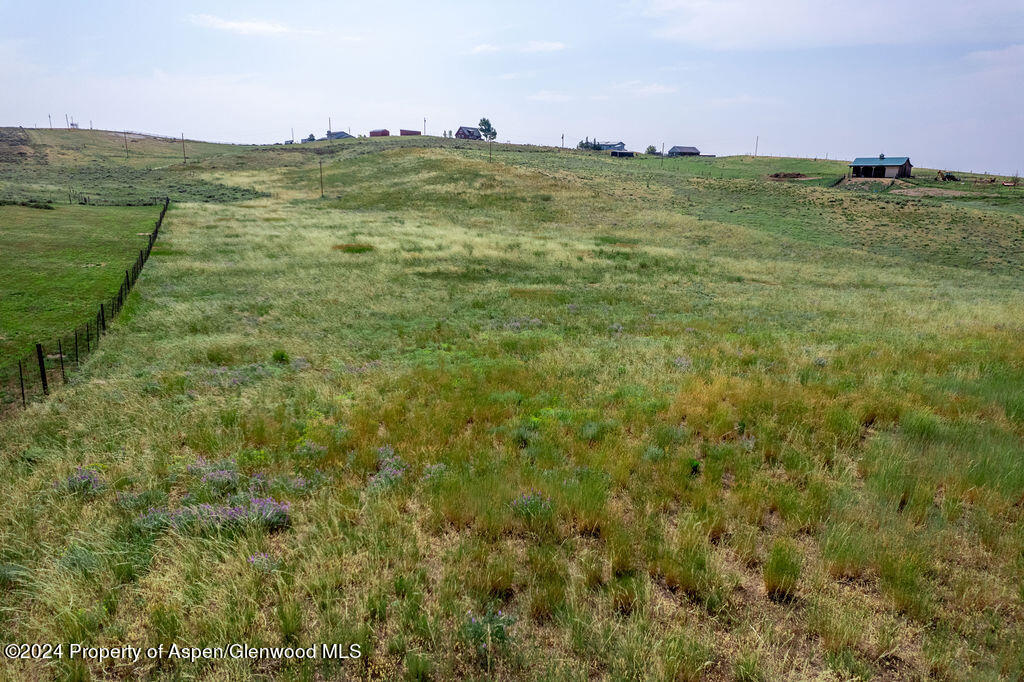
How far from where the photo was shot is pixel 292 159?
112 m

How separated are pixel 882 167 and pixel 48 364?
11750cm

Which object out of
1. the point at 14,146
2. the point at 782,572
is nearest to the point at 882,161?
the point at 782,572

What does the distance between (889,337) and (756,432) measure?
11.1 meters

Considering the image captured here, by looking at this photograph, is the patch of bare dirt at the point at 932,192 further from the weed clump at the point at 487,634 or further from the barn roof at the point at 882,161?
the weed clump at the point at 487,634

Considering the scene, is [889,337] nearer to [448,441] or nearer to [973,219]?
[448,441]

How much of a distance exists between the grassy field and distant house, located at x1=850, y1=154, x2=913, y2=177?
9280 cm

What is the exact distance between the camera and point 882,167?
296 ft

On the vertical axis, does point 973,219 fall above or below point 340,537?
above

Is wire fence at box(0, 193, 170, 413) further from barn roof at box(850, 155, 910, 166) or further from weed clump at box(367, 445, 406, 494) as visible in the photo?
barn roof at box(850, 155, 910, 166)

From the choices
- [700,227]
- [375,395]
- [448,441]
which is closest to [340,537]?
[448,441]

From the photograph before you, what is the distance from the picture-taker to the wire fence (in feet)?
40.2

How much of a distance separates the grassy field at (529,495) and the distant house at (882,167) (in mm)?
92801

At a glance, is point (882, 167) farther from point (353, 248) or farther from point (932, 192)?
point (353, 248)

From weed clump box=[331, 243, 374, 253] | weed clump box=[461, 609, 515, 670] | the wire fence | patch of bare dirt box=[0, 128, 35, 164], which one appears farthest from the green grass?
patch of bare dirt box=[0, 128, 35, 164]
